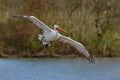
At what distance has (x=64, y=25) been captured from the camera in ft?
111

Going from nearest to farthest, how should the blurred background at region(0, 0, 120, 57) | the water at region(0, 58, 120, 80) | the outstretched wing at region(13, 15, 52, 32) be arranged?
the outstretched wing at region(13, 15, 52, 32) < the water at region(0, 58, 120, 80) < the blurred background at region(0, 0, 120, 57)

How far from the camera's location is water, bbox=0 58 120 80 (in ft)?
81.8

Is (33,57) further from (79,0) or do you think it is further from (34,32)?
(79,0)

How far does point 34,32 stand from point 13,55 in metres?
1.91

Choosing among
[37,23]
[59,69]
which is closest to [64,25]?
[59,69]

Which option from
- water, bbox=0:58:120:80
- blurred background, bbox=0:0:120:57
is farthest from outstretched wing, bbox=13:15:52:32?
blurred background, bbox=0:0:120:57

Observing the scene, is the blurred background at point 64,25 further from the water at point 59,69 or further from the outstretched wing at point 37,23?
the outstretched wing at point 37,23

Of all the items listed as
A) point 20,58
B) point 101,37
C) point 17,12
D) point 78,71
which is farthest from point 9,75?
point 101,37

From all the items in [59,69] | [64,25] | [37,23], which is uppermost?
Answer: [64,25]

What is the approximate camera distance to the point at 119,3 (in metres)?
35.6

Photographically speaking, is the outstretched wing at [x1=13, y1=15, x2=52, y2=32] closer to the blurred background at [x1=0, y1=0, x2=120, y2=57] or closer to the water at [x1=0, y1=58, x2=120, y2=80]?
the water at [x1=0, y1=58, x2=120, y2=80]

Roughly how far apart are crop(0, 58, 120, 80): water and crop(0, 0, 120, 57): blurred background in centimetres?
173

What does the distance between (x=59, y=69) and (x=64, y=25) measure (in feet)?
19.9

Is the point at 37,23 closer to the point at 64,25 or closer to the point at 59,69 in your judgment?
the point at 59,69
